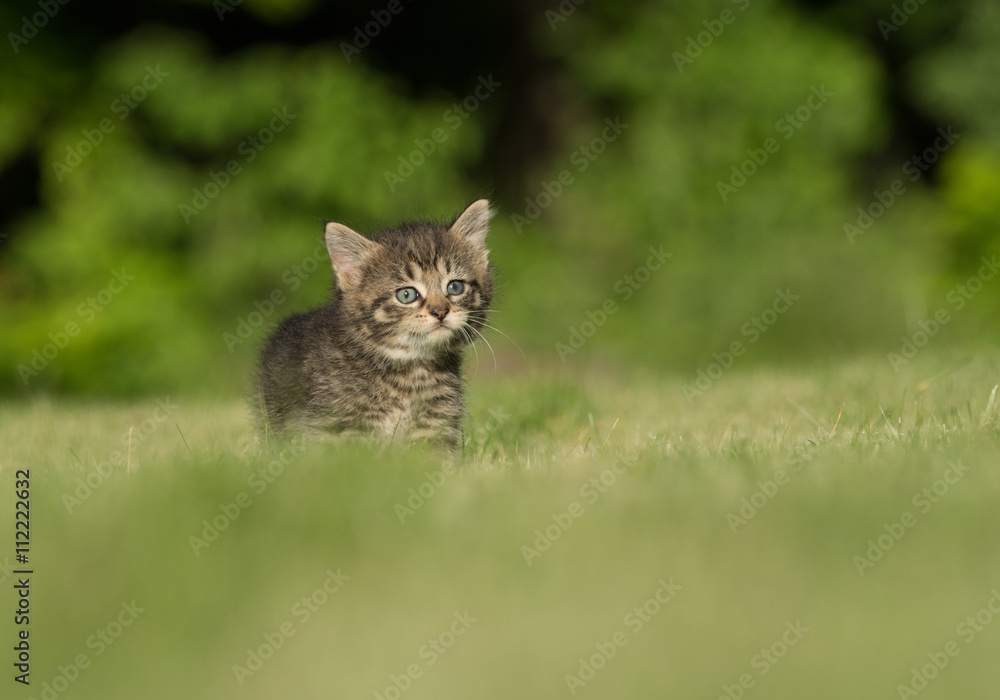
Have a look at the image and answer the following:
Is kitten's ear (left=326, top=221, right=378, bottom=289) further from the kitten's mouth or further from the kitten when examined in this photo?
the kitten's mouth

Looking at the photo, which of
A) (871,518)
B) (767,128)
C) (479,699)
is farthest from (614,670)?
(767,128)

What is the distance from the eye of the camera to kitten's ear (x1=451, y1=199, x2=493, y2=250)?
566cm

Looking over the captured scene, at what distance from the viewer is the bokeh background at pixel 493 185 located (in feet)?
37.9

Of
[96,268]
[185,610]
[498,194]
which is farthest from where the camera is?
[498,194]

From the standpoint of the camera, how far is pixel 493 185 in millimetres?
13234

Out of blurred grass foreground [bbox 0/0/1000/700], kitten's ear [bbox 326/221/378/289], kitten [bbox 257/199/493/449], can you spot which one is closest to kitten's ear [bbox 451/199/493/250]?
kitten [bbox 257/199/493/449]

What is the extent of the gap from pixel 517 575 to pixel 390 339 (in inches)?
88.1

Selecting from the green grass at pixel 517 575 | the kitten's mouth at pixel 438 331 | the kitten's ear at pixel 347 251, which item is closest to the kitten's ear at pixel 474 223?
the kitten's ear at pixel 347 251

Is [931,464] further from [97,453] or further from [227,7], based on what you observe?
[227,7]

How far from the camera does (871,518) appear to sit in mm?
3332

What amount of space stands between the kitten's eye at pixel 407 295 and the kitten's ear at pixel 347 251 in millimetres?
284

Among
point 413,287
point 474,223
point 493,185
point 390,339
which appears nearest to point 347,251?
point 413,287

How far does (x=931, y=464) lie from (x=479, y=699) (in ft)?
6.85

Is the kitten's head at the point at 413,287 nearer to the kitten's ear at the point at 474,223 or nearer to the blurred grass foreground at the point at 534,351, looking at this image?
the kitten's ear at the point at 474,223
